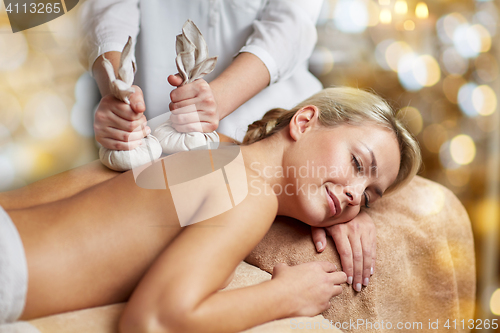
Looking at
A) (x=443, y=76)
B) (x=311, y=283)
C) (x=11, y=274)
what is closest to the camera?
(x=11, y=274)

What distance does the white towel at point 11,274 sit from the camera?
352mm

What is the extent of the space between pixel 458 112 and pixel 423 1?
0.93 feet

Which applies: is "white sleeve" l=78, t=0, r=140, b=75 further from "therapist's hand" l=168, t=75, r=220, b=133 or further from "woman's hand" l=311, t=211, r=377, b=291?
"woman's hand" l=311, t=211, r=377, b=291

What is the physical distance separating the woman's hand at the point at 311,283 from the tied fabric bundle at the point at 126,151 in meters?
0.23

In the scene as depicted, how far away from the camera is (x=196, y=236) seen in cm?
40

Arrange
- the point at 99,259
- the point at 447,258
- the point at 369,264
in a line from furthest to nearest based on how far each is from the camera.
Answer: the point at 447,258 < the point at 369,264 < the point at 99,259

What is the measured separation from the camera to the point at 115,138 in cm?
47

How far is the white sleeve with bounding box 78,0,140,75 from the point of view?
536 millimetres

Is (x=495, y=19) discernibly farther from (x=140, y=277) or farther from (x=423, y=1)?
(x=140, y=277)

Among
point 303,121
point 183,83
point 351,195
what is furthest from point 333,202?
point 183,83

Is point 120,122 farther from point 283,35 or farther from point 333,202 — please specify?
point 283,35

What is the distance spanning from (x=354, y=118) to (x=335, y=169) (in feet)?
0.36

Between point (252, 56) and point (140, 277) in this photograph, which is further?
point (252, 56)

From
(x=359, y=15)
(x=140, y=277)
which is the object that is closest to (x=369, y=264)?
(x=140, y=277)
